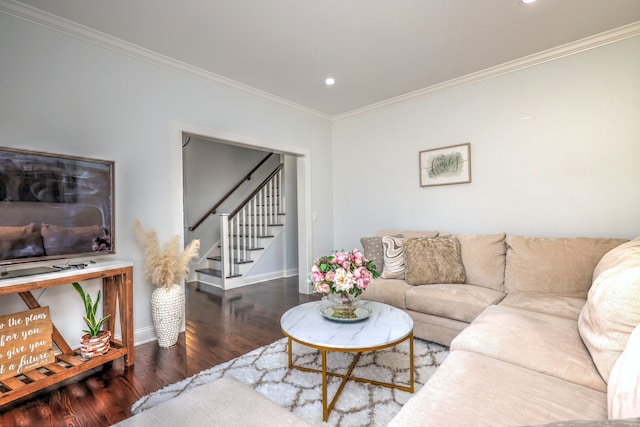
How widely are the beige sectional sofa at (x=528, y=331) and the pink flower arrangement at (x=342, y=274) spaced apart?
2.07 feet

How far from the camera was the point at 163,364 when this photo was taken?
7.63 feet

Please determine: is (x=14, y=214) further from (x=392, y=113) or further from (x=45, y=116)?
(x=392, y=113)

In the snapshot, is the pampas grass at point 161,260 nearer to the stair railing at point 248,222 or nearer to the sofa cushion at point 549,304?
the stair railing at point 248,222

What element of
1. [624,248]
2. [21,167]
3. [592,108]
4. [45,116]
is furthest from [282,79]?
[624,248]

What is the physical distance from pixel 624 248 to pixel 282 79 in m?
3.19

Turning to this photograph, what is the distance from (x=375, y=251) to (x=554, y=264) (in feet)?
5.07

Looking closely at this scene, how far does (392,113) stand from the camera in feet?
13.2

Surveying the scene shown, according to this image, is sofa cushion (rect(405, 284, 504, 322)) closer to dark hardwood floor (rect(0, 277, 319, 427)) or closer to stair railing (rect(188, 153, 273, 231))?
dark hardwood floor (rect(0, 277, 319, 427))

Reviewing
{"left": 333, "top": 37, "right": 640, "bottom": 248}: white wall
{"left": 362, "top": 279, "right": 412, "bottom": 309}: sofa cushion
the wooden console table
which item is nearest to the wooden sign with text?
the wooden console table

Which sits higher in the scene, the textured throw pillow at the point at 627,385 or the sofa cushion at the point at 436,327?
the textured throw pillow at the point at 627,385

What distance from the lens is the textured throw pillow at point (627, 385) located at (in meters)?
0.81

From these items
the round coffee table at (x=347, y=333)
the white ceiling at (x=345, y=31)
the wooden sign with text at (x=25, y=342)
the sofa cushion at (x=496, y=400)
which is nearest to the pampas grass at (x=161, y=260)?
the wooden sign with text at (x=25, y=342)

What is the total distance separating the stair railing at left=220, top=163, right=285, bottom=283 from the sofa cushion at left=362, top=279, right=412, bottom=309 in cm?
255

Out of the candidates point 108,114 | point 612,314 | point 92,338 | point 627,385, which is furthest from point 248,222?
point 627,385
